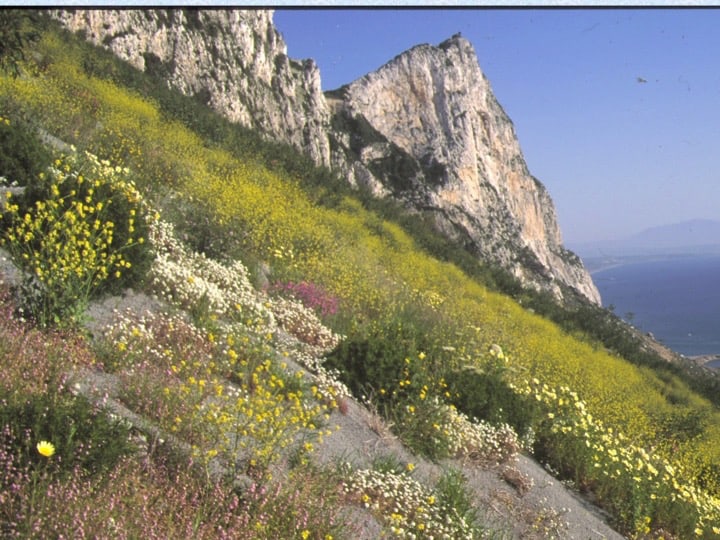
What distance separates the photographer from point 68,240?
544cm

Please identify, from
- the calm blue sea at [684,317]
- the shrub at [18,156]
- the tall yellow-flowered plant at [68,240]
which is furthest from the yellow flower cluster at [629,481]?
the calm blue sea at [684,317]

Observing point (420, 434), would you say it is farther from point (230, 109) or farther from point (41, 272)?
point (230, 109)

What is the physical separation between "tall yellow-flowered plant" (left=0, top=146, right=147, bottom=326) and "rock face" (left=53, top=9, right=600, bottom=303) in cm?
2980

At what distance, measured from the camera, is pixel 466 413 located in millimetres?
6844

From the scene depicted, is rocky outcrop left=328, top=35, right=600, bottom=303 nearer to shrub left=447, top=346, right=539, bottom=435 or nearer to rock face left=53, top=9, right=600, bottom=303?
rock face left=53, top=9, right=600, bottom=303

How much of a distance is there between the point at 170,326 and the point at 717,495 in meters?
7.74

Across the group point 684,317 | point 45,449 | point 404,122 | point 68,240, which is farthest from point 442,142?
point 45,449

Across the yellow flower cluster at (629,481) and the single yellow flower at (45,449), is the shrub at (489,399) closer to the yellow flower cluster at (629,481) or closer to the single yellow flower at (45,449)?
the yellow flower cluster at (629,481)

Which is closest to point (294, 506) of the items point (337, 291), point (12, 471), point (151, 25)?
point (12, 471)

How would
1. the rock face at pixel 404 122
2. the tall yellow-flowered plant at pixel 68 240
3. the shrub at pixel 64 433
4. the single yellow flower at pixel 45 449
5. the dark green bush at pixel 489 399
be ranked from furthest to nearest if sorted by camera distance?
the rock face at pixel 404 122 < the dark green bush at pixel 489 399 < the tall yellow-flowered plant at pixel 68 240 < the shrub at pixel 64 433 < the single yellow flower at pixel 45 449

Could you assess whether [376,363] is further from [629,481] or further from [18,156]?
[18,156]

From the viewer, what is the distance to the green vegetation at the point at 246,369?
10.6ft

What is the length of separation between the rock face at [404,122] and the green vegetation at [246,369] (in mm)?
24106

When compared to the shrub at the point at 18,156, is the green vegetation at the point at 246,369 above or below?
below
